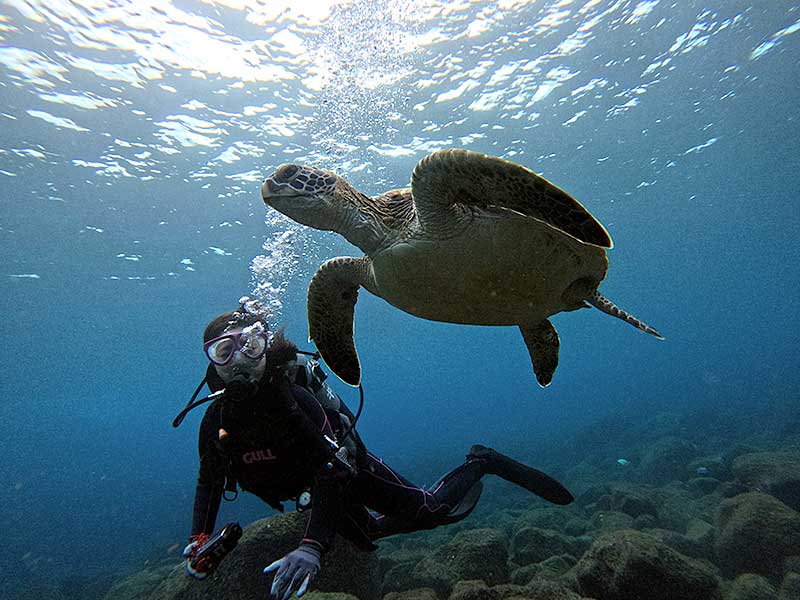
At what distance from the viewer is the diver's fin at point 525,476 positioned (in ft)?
17.6

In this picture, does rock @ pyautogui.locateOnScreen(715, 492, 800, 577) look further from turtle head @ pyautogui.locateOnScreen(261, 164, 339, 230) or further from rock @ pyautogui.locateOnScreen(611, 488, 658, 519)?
turtle head @ pyautogui.locateOnScreen(261, 164, 339, 230)

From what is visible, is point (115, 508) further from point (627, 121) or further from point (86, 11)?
point (627, 121)

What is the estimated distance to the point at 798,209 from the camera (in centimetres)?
3209

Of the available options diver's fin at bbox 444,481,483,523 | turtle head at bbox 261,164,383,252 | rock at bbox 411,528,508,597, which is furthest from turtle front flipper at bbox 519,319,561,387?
turtle head at bbox 261,164,383,252

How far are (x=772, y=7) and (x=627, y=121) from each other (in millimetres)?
4997

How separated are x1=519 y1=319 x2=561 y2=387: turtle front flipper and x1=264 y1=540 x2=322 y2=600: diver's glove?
3210 millimetres

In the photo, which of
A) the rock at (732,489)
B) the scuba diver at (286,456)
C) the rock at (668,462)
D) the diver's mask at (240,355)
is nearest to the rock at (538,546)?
the scuba diver at (286,456)

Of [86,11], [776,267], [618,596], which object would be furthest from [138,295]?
[776,267]

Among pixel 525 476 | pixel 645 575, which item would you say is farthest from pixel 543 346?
pixel 645 575

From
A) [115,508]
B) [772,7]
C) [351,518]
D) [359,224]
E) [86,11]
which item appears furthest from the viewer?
[115,508]

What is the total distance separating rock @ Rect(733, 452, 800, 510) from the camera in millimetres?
5883

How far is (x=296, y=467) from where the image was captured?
3.41 m

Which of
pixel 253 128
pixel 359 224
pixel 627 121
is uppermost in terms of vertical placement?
pixel 627 121

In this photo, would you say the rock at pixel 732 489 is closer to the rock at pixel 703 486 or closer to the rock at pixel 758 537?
the rock at pixel 703 486
